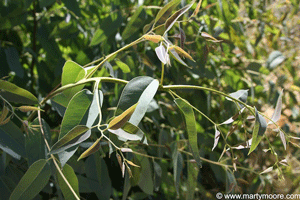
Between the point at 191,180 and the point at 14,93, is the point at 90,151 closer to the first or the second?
the point at 14,93

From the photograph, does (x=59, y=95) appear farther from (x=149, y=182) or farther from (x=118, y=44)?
(x=118, y=44)

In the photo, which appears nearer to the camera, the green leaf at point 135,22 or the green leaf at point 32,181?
the green leaf at point 32,181

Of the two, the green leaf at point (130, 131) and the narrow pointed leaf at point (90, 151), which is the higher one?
the narrow pointed leaf at point (90, 151)

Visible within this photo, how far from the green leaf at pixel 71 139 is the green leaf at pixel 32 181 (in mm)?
75

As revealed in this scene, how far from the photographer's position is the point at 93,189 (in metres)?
0.60

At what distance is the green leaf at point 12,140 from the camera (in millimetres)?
432

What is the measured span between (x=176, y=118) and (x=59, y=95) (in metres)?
0.46

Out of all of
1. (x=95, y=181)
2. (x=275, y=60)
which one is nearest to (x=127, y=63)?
(x=95, y=181)

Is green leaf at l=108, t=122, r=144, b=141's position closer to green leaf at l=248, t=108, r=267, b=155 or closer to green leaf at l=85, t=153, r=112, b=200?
green leaf at l=248, t=108, r=267, b=155

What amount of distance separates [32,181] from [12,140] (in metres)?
0.08

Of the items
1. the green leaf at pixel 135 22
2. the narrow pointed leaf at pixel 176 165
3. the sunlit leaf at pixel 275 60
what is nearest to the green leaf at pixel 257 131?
the narrow pointed leaf at pixel 176 165

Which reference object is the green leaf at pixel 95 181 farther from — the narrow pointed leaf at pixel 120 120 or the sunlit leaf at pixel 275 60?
the sunlit leaf at pixel 275 60

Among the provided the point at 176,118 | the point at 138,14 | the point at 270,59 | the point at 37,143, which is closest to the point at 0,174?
the point at 37,143

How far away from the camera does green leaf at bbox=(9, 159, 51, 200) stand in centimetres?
39
